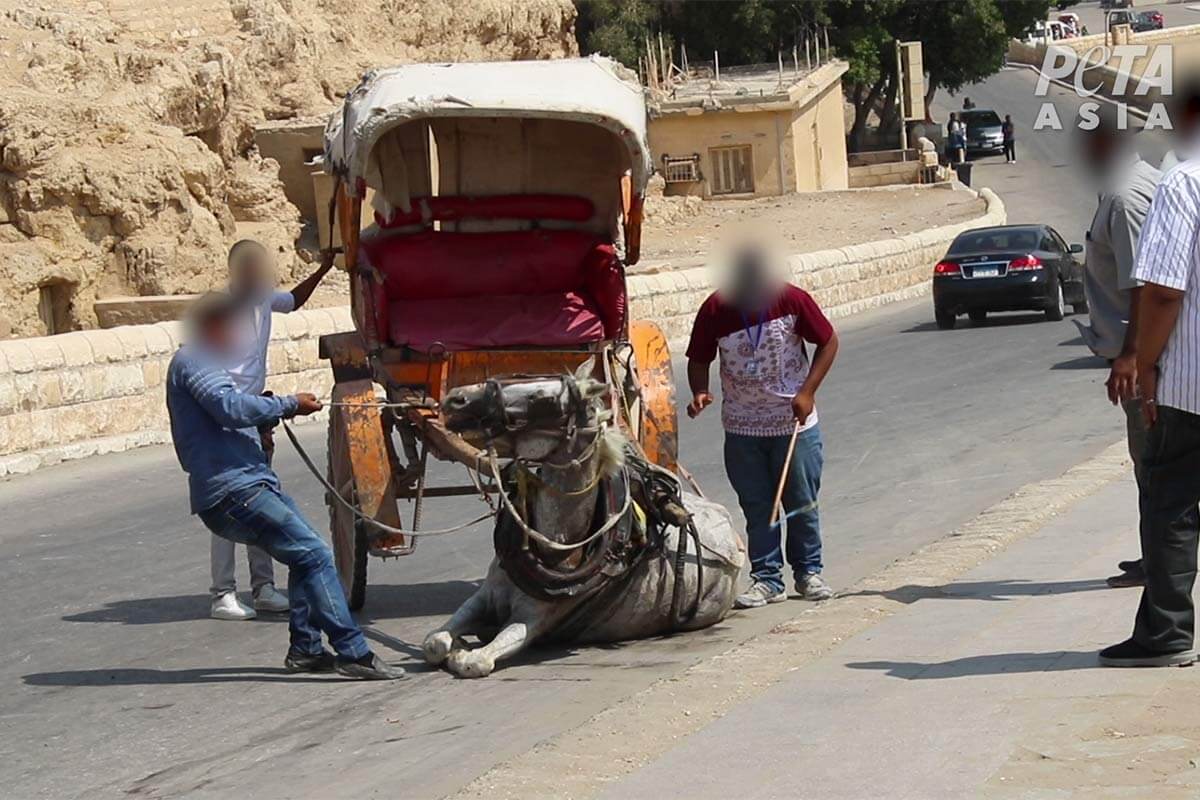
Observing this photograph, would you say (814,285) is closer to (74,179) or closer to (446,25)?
(74,179)

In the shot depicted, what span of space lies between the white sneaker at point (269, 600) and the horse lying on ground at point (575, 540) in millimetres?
1951

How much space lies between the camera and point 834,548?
1193 cm

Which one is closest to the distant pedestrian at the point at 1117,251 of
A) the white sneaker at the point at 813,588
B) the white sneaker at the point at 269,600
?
the white sneaker at the point at 813,588

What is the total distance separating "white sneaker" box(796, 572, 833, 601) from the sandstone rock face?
1919cm

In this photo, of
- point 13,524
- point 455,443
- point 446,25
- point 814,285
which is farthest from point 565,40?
point 455,443

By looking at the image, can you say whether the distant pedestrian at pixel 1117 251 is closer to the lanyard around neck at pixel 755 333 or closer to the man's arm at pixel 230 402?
the lanyard around neck at pixel 755 333

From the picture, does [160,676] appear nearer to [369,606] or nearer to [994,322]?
[369,606]

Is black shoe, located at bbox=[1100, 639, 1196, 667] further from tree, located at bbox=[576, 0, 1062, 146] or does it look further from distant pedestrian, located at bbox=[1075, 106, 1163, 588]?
tree, located at bbox=[576, 0, 1062, 146]

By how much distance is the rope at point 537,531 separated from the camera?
827cm

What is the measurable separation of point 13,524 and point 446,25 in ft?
130

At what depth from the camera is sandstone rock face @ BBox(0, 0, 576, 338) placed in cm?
2919

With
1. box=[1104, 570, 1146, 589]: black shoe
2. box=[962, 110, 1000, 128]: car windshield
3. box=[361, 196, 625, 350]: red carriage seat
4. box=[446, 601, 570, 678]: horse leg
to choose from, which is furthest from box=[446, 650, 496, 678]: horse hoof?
box=[962, 110, 1000, 128]: car windshield

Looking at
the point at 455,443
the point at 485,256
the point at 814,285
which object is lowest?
the point at 814,285

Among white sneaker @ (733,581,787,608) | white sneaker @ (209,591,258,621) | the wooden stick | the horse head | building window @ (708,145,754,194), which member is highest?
the horse head
